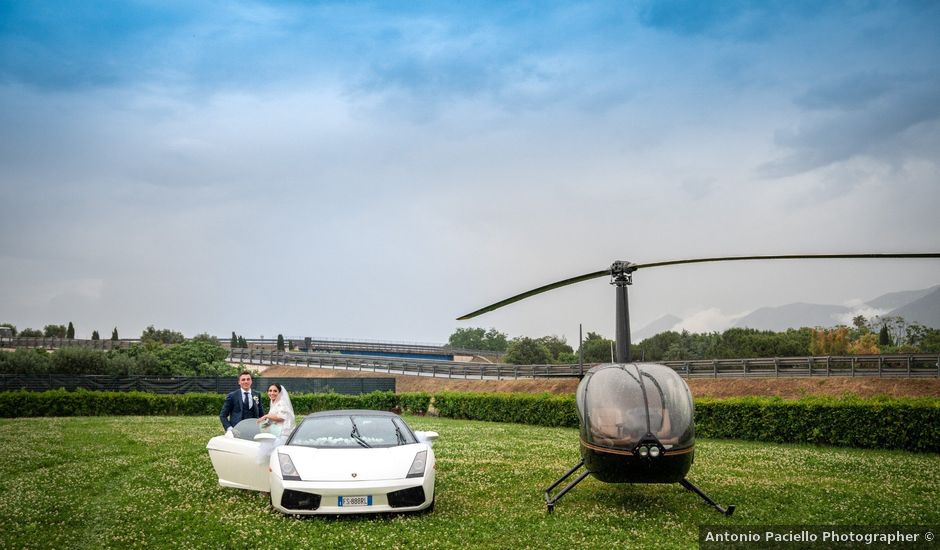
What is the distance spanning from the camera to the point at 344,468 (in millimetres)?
9273

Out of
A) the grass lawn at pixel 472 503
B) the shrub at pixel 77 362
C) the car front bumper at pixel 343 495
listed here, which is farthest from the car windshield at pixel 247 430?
the shrub at pixel 77 362

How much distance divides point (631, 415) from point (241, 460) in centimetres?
610

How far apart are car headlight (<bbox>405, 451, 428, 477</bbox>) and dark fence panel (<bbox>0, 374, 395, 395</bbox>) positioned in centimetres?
2551

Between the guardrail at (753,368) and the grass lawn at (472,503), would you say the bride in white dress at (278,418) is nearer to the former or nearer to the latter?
the grass lawn at (472,503)

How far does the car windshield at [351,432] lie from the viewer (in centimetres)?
1016

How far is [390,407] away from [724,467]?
26175 millimetres

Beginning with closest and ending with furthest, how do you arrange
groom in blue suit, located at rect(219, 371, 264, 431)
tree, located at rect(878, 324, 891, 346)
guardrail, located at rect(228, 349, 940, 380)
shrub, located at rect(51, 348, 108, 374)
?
1. groom in blue suit, located at rect(219, 371, 264, 431)
2. guardrail, located at rect(228, 349, 940, 380)
3. shrub, located at rect(51, 348, 108, 374)
4. tree, located at rect(878, 324, 891, 346)

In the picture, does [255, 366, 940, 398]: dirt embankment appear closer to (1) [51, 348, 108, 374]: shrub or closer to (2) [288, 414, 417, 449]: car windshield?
(1) [51, 348, 108, 374]: shrub

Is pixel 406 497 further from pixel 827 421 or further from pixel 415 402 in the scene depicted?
pixel 415 402

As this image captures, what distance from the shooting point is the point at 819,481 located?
13359mm

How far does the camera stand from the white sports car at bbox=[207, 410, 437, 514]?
9.11 meters

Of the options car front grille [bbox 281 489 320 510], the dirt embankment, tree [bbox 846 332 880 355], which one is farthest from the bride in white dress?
tree [bbox 846 332 880 355]

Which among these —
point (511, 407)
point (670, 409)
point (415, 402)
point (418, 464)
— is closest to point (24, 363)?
point (415, 402)

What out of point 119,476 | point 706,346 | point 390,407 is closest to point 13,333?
point 390,407
